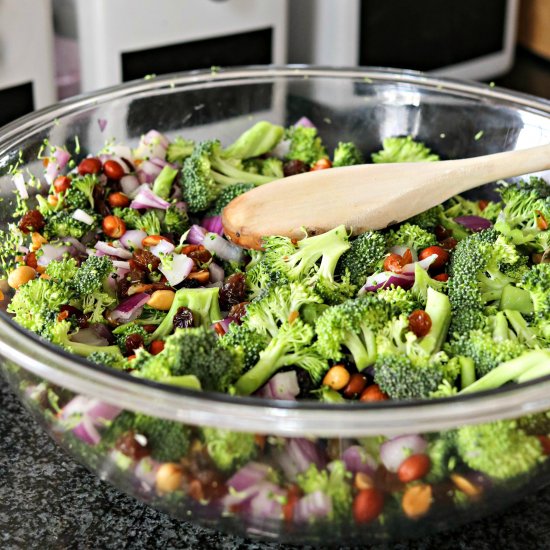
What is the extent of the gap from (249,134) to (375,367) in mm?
845

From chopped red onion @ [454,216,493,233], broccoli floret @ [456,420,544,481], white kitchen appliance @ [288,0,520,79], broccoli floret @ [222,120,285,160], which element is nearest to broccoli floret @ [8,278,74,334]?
broccoli floret @ [222,120,285,160]

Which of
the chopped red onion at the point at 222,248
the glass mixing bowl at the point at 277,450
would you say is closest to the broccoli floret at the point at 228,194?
the chopped red onion at the point at 222,248

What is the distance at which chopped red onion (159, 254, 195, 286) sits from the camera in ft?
4.76

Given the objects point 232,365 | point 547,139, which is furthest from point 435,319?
point 547,139

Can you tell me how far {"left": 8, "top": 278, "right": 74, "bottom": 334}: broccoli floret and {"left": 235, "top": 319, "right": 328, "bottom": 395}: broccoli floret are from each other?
352 mm

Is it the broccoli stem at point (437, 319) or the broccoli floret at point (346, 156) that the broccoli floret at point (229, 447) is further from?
the broccoli floret at point (346, 156)

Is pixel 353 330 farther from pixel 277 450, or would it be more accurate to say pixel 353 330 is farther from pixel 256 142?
pixel 256 142

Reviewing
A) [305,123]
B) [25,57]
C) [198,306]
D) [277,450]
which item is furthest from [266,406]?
[25,57]

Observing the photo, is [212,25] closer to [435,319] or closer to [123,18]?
[123,18]

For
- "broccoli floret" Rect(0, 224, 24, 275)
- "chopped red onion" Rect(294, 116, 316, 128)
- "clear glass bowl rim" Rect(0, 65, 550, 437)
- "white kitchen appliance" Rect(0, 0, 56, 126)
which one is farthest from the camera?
"white kitchen appliance" Rect(0, 0, 56, 126)

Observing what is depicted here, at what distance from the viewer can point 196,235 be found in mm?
1593

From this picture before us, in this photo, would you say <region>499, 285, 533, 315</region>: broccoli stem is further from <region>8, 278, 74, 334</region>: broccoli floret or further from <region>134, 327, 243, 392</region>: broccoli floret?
<region>8, 278, 74, 334</region>: broccoli floret

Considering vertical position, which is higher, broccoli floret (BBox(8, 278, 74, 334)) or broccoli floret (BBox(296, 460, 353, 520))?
broccoli floret (BBox(8, 278, 74, 334))

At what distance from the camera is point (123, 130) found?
72.3 inches
